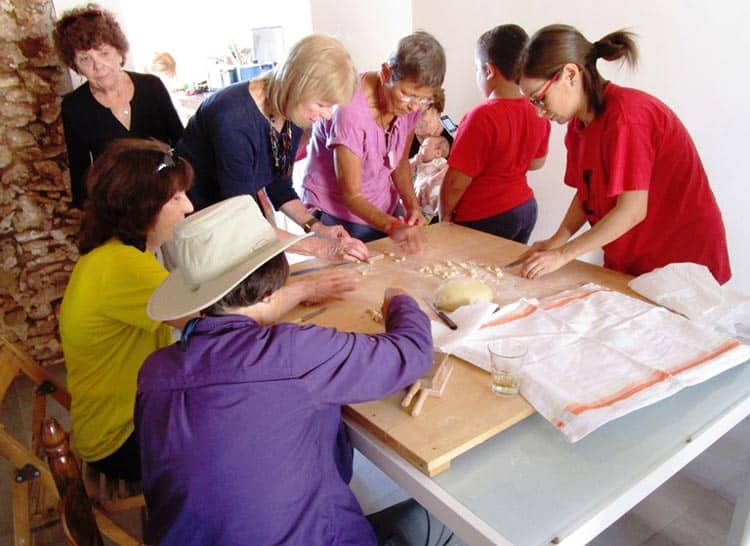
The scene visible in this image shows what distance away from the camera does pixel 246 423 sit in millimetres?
870

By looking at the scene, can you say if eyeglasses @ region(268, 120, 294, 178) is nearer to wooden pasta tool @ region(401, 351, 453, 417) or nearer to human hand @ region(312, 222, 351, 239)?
human hand @ region(312, 222, 351, 239)

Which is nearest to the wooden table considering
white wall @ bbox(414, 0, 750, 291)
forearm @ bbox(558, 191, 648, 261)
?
forearm @ bbox(558, 191, 648, 261)

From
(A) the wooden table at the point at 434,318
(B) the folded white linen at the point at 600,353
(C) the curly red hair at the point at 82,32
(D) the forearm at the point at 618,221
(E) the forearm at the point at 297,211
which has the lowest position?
(A) the wooden table at the point at 434,318

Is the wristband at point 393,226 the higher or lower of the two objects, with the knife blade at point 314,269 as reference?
higher

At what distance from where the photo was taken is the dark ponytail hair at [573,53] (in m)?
1.43

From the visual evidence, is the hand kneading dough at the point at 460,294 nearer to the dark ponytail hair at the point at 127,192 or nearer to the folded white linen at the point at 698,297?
the folded white linen at the point at 698,297

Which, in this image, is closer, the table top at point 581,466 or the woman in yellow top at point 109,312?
the table top at point 581,466

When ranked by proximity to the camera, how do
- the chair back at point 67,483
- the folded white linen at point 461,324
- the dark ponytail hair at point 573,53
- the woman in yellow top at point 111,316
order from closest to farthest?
the chair back at point 67,483, the folded white linen at point 461,324, the woman in yellow top at point 111,316, the dark ponytail hair at point 573,53

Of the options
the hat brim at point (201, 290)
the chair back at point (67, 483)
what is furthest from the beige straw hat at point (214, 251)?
the chair back at point (67, 483)

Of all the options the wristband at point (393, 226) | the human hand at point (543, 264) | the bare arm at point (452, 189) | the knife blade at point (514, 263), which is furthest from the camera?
the bare arm at point (452, 189)

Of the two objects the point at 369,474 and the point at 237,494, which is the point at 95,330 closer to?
the point at 237,494

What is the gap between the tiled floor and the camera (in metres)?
1.76

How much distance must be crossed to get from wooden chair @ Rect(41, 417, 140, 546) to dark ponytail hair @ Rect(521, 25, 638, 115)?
55.9 inches

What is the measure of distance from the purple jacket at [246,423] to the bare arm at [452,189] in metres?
1.37
